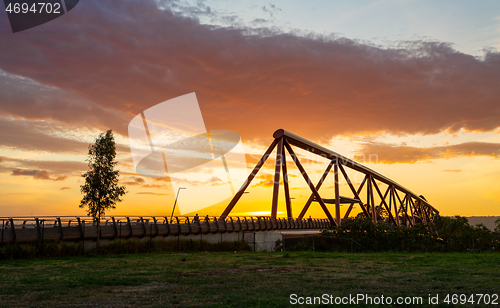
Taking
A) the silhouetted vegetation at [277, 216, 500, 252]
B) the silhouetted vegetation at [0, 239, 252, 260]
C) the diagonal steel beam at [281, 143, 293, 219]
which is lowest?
the silhouetted vegetation at [277, 216, 500, 252]

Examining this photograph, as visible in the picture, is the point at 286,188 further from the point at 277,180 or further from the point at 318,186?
the point at 318,186

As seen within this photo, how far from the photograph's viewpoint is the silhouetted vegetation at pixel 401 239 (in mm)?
38219

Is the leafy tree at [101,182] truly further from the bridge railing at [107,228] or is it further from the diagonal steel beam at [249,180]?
the diagonal steel beam at [249,180]

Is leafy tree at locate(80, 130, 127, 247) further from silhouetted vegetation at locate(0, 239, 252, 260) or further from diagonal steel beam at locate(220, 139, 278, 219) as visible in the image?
diagonal steel beam at locate(220, 139, 278, 219)

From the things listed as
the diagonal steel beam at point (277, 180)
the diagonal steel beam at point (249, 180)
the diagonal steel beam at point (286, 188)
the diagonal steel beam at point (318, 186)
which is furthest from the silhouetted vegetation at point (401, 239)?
the diagonal steel beam at point (318, 186)

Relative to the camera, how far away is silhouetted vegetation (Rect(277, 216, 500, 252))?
125ft

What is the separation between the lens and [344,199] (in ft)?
319

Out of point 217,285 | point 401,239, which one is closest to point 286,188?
point 401,239

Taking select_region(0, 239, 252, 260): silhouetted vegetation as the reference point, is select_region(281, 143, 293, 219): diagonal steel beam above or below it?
above

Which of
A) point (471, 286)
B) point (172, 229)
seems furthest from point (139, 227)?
point (471, 286)

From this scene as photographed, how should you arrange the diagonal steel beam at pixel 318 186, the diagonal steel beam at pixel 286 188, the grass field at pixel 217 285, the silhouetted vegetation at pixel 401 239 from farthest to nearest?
the diagonal steel beam at pixel 318 186 < the diagonal steel beam at pixel 286 188 < the silhouetted vegetation at pixel 401 239 < the grass field at pixel 217 285

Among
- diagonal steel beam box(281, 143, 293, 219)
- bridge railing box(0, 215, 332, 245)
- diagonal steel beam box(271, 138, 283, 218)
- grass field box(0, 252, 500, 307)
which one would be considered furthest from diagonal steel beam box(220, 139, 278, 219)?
grass field box(0, 252, 500, 307)

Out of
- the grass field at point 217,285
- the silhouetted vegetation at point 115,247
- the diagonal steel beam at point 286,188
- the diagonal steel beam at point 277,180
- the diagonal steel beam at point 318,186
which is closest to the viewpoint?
the grass field at point 217,285

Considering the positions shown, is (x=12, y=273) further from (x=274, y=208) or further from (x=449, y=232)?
(x=274, y=208)
